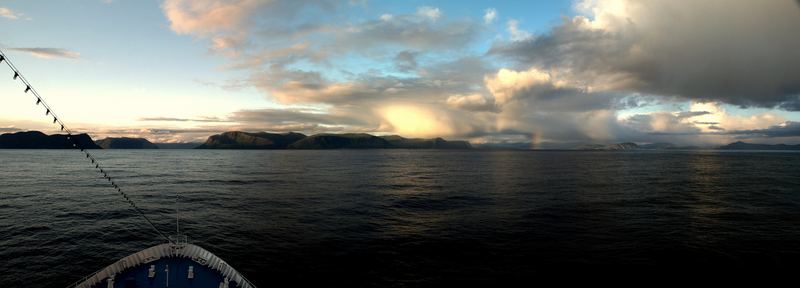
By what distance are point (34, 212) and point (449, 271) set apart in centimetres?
6381

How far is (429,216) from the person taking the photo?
57.0 metres

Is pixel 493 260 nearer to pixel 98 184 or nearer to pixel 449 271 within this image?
pixel 449 271

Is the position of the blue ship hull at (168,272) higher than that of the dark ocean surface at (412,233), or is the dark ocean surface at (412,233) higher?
the blue ship hull at (168,272)

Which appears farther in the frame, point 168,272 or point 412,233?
point 412,233

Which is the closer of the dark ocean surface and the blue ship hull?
the blue ship hull

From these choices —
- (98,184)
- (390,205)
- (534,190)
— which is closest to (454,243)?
(390,205)

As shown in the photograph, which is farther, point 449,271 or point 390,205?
point 390,205

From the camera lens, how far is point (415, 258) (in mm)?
36938

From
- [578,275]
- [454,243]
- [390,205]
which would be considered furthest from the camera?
[390,205]

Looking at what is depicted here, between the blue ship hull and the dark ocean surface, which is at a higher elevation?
the blue ship hull

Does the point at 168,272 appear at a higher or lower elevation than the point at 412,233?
higher

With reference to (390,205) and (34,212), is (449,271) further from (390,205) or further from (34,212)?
(34,212)

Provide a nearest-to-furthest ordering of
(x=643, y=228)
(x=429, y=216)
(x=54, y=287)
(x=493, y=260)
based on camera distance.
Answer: (x=54, y=287) < (x=493, y=260) < (x=643, y=228) < (x=429, y=216)

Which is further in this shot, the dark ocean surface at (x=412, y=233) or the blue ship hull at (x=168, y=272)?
the dark ocean surface at (x=412, y=233)
